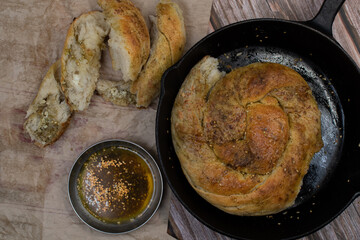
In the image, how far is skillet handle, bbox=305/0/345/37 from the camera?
1975 mm

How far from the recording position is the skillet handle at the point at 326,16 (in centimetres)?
197

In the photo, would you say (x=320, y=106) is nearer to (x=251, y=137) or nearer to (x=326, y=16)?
(x=326, y=16)

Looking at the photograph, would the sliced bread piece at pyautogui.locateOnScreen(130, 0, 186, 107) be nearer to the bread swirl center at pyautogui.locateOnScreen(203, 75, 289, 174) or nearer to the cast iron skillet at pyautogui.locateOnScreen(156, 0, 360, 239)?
the cast iron skillet at pyautogui.locateOnScreen(156, 0, 360, 239)

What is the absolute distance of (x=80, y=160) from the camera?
2410mm

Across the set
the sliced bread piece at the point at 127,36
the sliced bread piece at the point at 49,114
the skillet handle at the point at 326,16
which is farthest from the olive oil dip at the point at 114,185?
the skillet handle at the point at 326,16

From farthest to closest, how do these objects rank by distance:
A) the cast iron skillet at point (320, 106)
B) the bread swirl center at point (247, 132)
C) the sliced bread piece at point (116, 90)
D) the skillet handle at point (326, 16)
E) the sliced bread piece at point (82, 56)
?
1. the sliced bread piece at point (116, 90)
2. the sliced bread piece at point (82, 56)
3. the cast iron skillet at point (320, 106)
4. the skillet handle at point (326, 16)
5. the bread swirl center at point (247, 132)

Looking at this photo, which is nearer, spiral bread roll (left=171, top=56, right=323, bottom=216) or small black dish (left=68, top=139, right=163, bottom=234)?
spiral bread roll (left=171, top=56, right=323, bottom=216)

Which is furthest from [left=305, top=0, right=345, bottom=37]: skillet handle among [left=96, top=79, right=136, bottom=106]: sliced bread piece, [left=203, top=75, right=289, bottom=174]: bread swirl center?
[left=96, top=79, right=136, bottom=106]: sliced bread piece

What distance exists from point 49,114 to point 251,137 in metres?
1.45

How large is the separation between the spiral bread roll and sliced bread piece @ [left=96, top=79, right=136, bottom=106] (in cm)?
59

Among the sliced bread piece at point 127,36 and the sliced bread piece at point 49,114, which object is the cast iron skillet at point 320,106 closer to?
the sliced bread piece at point 127,36

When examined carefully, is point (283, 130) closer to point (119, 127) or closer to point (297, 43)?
point (297, 43)

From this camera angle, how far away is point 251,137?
1.82m

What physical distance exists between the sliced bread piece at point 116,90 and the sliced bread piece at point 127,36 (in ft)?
0.38
